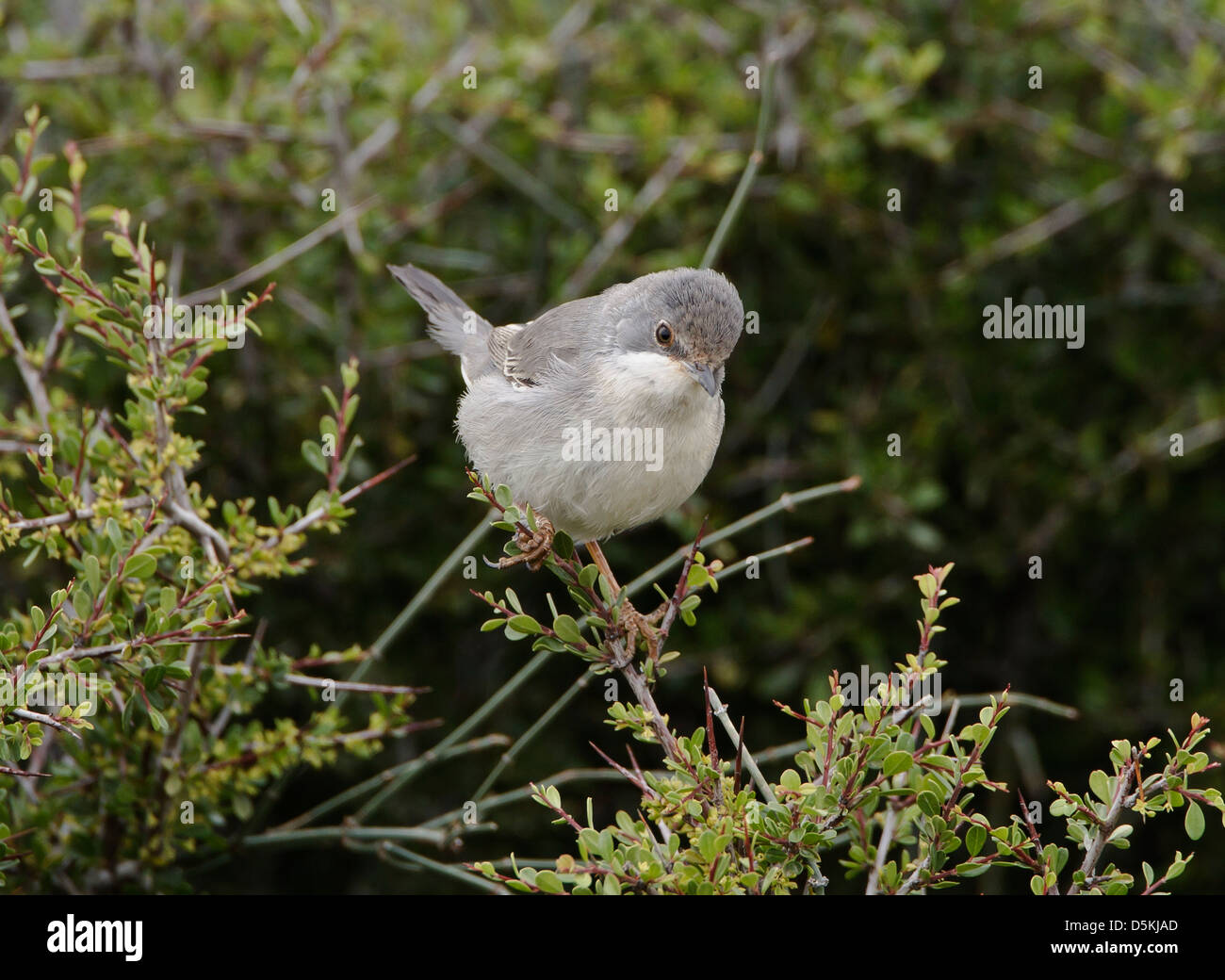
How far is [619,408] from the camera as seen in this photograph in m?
3.02

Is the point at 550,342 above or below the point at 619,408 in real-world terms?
above

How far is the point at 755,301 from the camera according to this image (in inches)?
180

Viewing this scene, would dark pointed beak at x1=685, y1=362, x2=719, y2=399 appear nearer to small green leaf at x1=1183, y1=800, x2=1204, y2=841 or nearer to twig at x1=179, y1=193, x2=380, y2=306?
twig at x1=179, y1=193, x2=380, y2=306

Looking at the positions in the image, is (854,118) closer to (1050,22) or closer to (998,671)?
(1050,22)

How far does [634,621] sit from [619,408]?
1.79 feet

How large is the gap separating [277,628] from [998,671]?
2912 mm

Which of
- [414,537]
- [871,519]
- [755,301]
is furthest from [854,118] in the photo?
[414,537]

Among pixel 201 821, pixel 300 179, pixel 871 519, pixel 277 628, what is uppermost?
pixel 300 179

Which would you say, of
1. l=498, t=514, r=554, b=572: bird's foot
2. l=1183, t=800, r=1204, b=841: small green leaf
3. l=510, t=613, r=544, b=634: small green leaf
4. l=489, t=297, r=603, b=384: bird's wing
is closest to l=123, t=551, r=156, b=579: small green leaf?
l=510, t=613, r=544, b=634: small green leaf

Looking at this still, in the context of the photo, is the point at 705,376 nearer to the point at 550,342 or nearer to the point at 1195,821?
the point at 550,342

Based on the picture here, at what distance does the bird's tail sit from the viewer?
377 centimetres

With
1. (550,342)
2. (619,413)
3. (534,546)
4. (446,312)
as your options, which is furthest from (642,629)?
(446,312)

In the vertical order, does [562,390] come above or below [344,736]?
above

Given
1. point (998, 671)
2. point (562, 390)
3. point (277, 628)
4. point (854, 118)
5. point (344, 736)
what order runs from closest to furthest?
1. point (344, 736)
2. point (562, 390)
3. point (854, 118)
4. point (277, 628)
5. point (998, 671)
